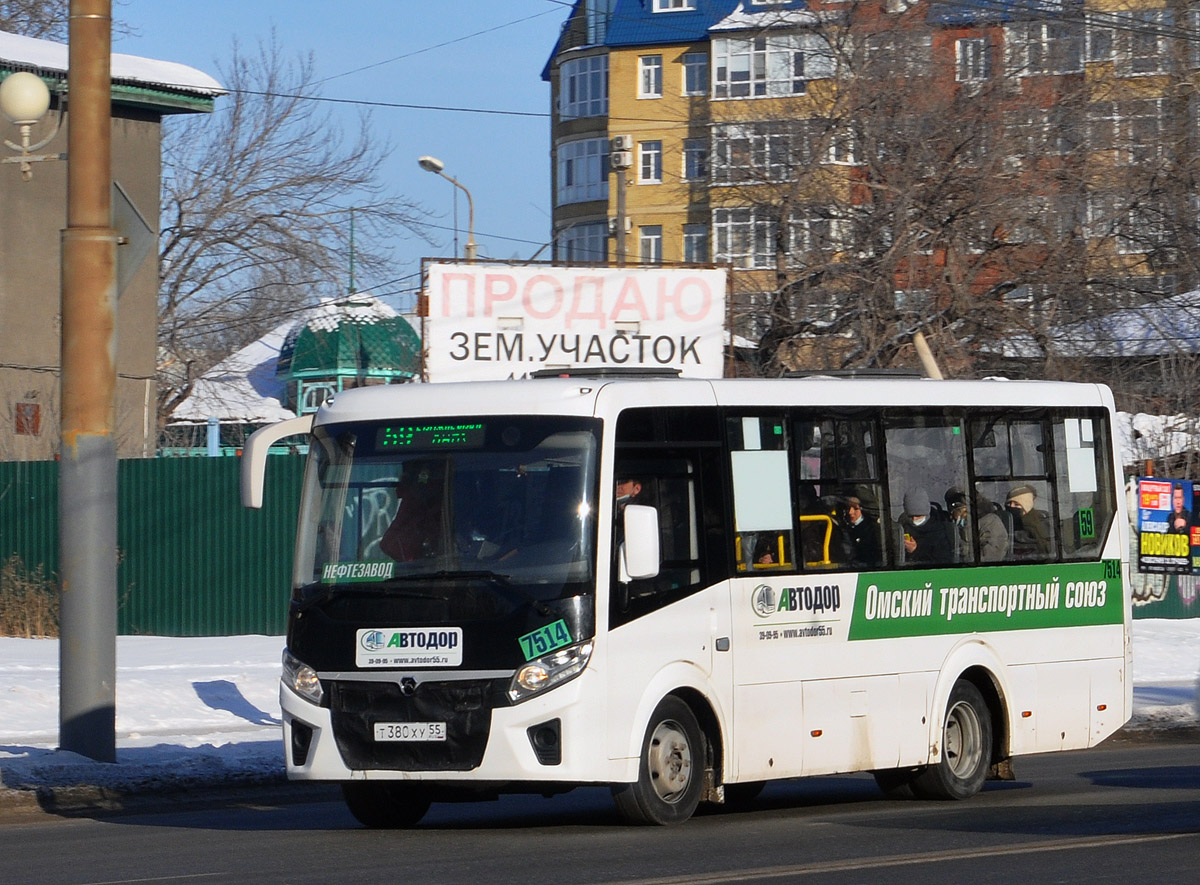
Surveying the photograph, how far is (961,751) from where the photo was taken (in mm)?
12203

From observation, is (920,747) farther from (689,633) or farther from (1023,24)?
(1023,24)

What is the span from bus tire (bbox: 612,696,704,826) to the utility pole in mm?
4236

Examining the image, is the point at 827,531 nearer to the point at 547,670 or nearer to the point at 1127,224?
the point at 547,670

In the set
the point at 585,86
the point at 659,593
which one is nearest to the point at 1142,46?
the point at 659,593

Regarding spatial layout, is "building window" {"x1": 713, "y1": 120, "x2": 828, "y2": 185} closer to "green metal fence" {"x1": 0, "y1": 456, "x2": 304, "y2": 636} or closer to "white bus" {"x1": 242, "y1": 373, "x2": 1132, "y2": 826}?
"green metal fence" {"x1": 0, "y1": 456, "x2": 304, "y2": 636}

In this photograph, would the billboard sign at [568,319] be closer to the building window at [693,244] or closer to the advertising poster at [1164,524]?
the advertising poster at [1164,524]

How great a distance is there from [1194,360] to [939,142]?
→ 564 cm

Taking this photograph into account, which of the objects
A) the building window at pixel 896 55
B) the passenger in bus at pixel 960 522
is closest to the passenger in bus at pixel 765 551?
the passenger in bus at pixel 960 522

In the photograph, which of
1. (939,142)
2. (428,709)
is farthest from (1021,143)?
(428,709)

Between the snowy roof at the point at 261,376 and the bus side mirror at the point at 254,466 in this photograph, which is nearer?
the bus side mirror at the point at 254,466

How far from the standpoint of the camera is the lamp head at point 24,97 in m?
15.0

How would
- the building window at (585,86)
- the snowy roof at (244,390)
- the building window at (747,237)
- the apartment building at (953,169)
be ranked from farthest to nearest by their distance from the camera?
the building window at (585,86) → the snowy roof at (244,390) → the building window at (747,237) → the apartment building at (953,169)

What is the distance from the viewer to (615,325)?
696 inches

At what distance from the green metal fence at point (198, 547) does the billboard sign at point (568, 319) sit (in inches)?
292
